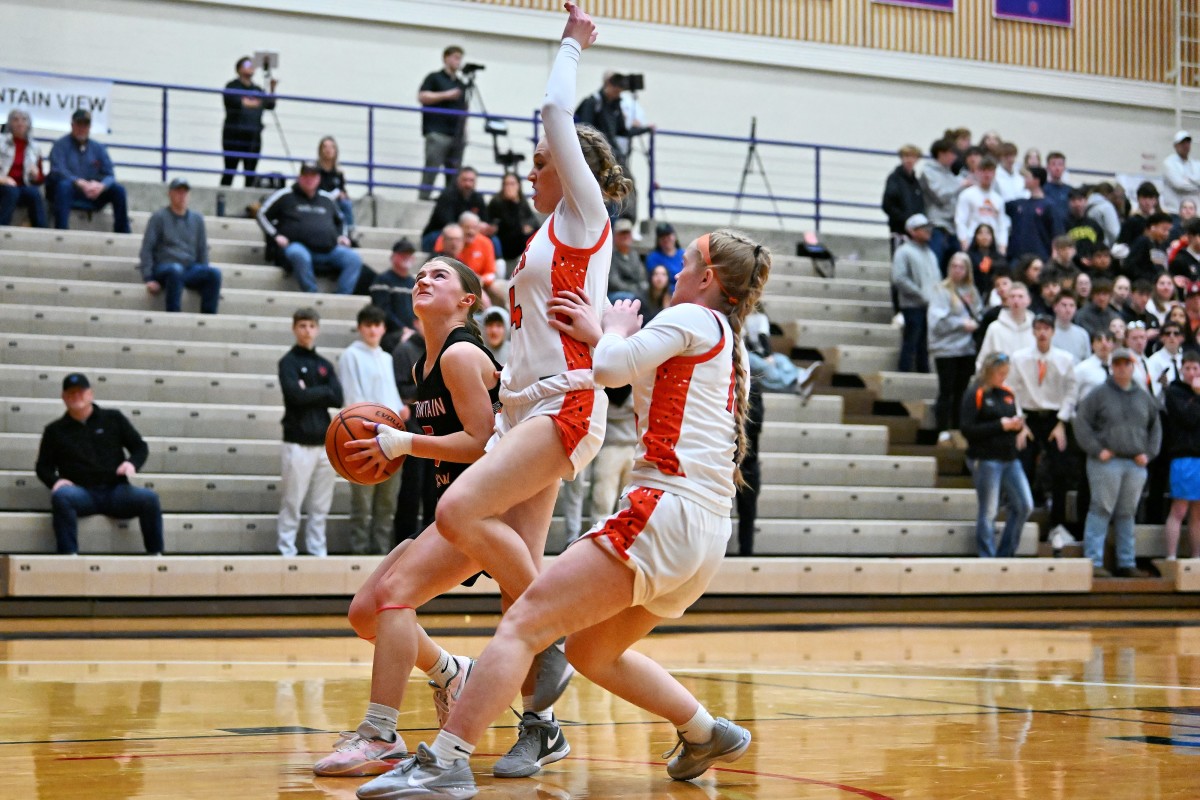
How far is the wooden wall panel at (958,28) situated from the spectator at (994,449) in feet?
29.3

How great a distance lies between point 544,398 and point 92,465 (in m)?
7.56

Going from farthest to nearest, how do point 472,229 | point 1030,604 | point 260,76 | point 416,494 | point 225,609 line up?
point 260,76, point 472,229, point 1030,604, point 416,494, point 225,609

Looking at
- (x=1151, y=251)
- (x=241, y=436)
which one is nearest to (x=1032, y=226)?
(x=1151, y=251)

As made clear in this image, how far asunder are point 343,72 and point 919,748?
605 inches

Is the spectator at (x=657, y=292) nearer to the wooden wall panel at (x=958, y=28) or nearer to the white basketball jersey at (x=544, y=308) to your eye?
the wooden wall panel at (x=958, y=28)

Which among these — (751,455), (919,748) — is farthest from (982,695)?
(751,455)

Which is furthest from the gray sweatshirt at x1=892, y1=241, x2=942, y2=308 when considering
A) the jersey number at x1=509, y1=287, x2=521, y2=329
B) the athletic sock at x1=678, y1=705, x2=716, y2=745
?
A: the athletic sock at x1=678, y1=705, x2=716, y2=745

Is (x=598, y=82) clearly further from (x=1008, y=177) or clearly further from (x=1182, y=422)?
(x=1182, y=422)

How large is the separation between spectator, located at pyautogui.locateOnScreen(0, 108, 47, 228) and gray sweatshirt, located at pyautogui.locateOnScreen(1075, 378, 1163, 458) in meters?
10.00

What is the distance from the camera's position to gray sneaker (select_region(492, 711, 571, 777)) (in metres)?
4.72

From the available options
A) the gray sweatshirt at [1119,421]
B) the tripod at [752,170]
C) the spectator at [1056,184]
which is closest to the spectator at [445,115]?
the tripod at [752,170]

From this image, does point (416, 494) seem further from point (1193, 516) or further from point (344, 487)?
point (1193, 516)

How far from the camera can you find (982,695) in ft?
22.5

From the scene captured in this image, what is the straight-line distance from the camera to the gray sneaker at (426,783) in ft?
13.4
